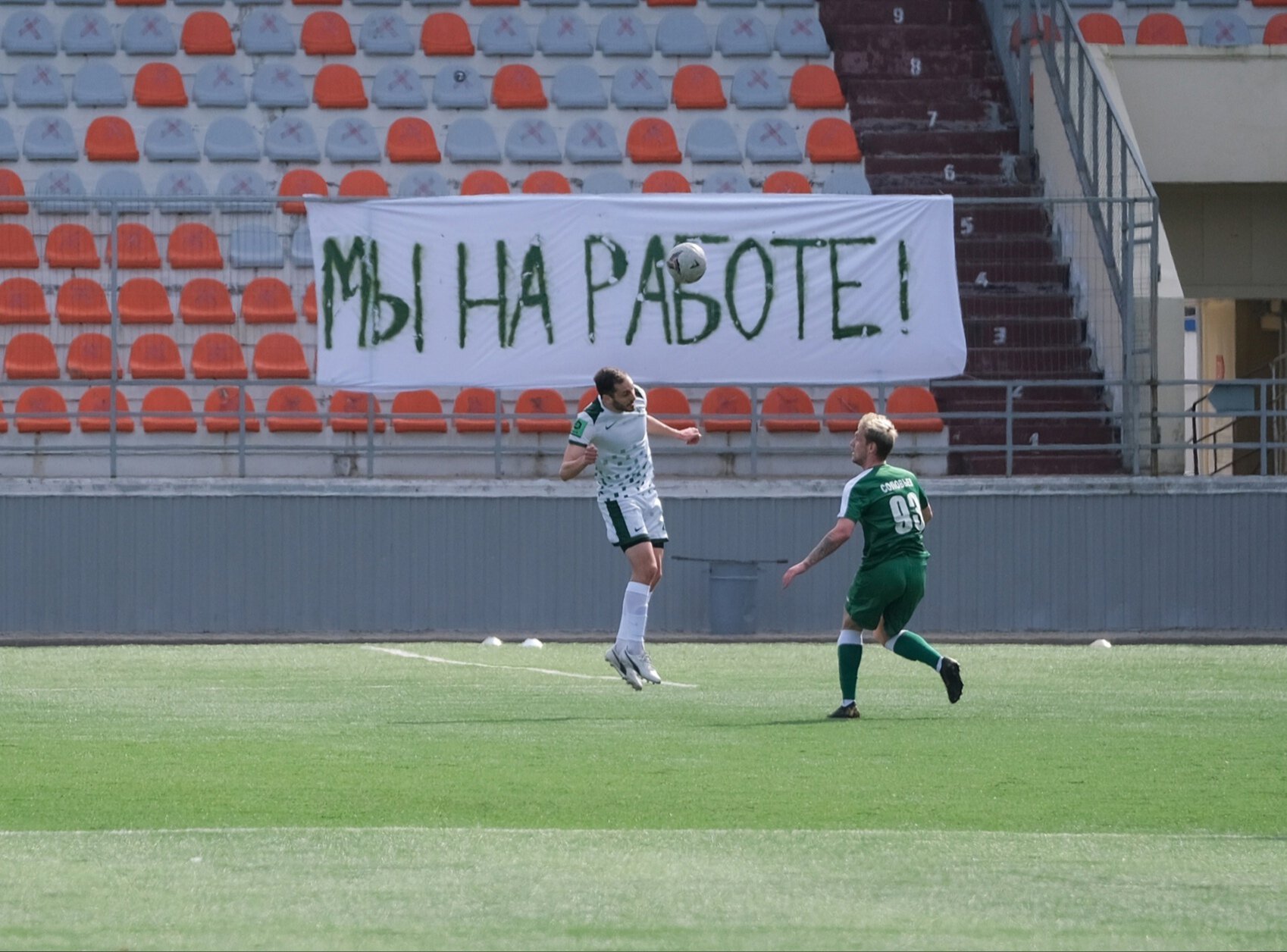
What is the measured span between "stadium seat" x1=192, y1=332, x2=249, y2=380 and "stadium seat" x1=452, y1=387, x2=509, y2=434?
6.62ft

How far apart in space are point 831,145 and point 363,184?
4999 millimetres

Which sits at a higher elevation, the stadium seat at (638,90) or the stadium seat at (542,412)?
the stadium seat at (638,90)

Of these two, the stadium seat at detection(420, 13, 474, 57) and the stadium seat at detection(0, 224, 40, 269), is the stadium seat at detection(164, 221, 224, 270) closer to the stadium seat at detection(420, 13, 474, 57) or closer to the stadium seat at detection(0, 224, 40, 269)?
the stadium seat at detection(0, 224, 40, 269)

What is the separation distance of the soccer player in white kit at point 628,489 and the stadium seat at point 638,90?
33.7 feet

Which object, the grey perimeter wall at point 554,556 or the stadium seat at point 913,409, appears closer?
the grey perimeter wall at point 554,556

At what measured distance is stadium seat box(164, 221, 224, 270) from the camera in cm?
1873

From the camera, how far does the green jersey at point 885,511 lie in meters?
10.6

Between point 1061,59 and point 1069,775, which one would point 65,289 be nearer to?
point 1061,59

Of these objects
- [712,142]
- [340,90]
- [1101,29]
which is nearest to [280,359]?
[340,90]

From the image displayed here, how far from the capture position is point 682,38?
22406 millimetres

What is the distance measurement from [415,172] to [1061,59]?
695 cm

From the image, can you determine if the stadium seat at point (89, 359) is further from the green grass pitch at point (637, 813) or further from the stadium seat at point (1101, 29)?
the stadium seat at point (1101, 29)

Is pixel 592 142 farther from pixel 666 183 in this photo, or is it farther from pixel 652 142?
pixel 666 183

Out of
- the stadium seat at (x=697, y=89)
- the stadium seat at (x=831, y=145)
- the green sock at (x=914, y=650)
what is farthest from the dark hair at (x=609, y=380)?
the stadium seat at (x=697, y=89)
